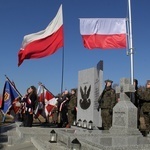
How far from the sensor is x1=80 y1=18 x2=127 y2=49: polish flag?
1192cm

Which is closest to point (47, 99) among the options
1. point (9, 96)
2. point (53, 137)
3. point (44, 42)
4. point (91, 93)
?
point (9, 96)

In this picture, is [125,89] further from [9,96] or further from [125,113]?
[9,96]

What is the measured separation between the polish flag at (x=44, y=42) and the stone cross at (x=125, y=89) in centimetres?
405

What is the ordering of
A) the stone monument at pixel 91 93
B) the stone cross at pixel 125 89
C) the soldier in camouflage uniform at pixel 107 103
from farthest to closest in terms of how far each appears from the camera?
1. the stone monument at pixel 91 93
2. the soldier in camouflage uniform at pixel 107 103
3. the stone cross at pixel 125 89

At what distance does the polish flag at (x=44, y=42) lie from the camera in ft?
43.3

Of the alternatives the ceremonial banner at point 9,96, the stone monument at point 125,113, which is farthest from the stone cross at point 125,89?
the ceremonial banner at point 9,96

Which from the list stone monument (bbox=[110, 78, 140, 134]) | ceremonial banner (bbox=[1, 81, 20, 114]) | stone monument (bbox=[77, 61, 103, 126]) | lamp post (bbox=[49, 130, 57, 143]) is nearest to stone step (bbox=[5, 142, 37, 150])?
lamp post (bbox=[49, 130, 57, 143])

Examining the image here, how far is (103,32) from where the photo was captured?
40.0 feet

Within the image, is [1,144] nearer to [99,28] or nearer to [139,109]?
[139,109]

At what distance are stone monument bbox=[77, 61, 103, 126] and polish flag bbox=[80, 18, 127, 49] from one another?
1176mm

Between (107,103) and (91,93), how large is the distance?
76 cm

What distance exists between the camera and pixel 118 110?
9375 mm

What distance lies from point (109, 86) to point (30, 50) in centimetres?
430

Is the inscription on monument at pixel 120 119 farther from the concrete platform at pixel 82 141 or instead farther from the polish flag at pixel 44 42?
the polish flag at pixel 44 42
